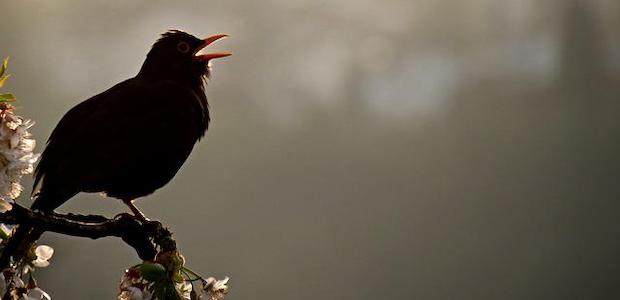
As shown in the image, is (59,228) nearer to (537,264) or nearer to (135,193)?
(135,193)

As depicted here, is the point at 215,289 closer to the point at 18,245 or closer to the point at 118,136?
the point at 18,245

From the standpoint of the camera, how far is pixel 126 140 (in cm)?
357

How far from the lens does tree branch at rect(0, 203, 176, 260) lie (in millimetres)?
2488

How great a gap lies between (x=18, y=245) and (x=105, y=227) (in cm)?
32

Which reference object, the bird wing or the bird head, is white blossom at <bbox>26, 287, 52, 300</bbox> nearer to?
the bird wing

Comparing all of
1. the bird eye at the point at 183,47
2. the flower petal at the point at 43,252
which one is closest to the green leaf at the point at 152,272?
the flower petal at the point at 43,252

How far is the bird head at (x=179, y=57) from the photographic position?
168 inches


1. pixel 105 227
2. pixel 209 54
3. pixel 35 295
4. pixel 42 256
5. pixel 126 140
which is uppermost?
pixel 209 54

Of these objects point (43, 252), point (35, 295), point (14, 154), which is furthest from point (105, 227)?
point (14, 154)

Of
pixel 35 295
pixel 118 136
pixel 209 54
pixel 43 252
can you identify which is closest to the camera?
pixel 35 295

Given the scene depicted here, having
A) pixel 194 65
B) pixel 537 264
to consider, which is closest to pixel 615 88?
pixel 537 264

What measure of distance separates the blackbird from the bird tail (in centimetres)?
38

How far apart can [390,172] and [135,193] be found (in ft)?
122

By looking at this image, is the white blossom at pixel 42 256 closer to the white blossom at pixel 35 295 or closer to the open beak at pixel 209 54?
the white blossom at pixel 35 295
